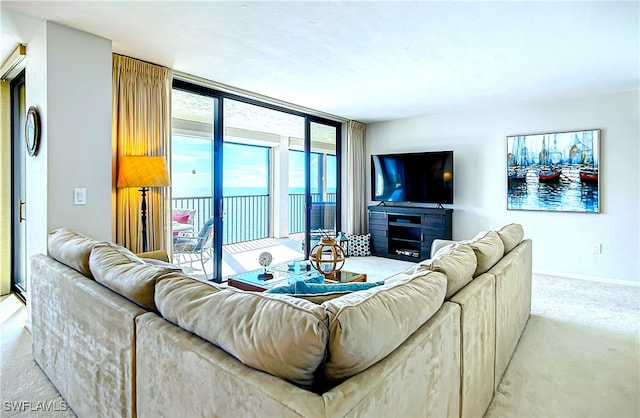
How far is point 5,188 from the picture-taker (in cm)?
361

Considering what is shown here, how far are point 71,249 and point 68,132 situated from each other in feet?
3.66

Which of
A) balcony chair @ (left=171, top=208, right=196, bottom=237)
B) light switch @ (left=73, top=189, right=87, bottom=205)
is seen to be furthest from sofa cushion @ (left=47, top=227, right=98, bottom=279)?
balcony chair @ (left=171, top=208, right=196, bottom=237)

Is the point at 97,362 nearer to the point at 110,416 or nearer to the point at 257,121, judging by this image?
the point at 110,416

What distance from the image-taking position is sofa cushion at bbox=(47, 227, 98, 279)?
1852mm

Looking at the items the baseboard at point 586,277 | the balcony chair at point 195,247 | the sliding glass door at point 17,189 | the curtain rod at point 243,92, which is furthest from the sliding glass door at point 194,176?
the baseboard at point 586,277

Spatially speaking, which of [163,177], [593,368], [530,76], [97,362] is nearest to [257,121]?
[163,177]

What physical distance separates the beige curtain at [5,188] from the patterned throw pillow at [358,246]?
14.1 feet

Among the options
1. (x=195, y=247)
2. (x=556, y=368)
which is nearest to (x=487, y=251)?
(x=556, y=368)

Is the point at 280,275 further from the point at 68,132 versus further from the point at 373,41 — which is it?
the point at 373,41

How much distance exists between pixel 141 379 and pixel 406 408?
918 mm

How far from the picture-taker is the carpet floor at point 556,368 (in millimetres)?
1888

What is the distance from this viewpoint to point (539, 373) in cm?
223

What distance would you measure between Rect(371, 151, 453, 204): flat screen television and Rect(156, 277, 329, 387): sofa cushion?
187 inches

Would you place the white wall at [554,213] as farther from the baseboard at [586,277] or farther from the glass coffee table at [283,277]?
the glass coffee table at [283,277]
